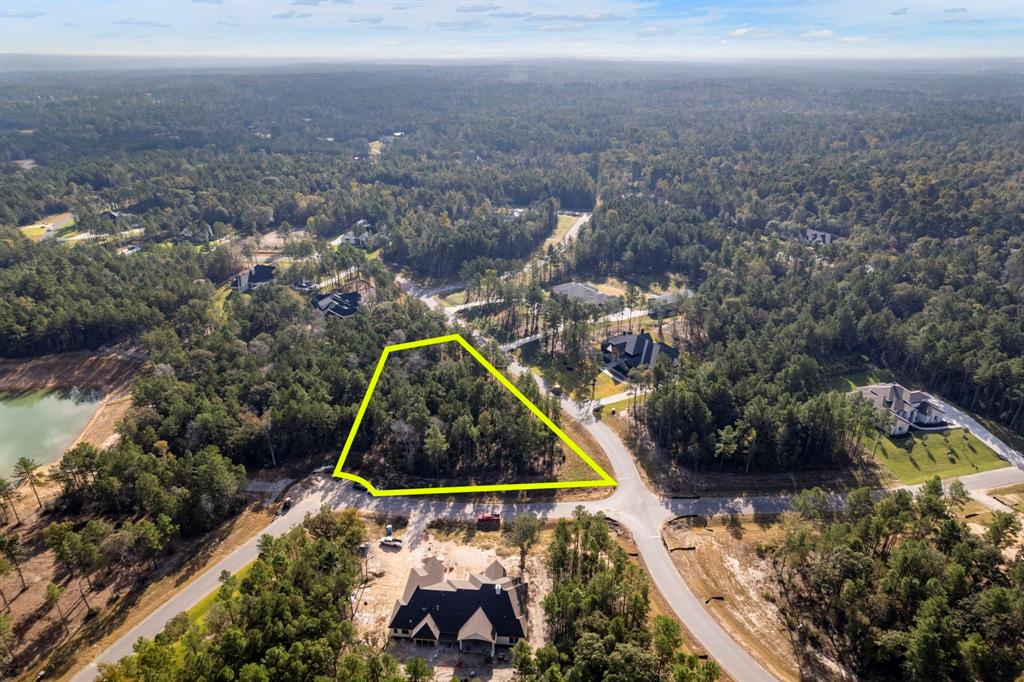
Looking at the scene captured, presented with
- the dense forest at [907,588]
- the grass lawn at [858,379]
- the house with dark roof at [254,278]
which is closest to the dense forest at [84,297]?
the house with dark roof at [254,278]

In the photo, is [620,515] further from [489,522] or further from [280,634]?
[280,634]

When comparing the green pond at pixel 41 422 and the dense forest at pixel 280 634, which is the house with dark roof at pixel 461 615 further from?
the green pond at pixel 41 422

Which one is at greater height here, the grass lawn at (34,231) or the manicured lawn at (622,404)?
the grass lawn at (34,231)

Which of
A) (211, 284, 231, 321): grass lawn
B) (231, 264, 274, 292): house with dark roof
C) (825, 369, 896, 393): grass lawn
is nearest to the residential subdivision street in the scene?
(825, 369, 896, 393): grass lawn

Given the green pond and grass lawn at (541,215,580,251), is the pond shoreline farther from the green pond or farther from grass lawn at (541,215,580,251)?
grass lawn at (541,215,580,251)

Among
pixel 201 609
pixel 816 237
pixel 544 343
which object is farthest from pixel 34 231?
pixel 816 237

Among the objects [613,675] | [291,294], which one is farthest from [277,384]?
[613,675]
